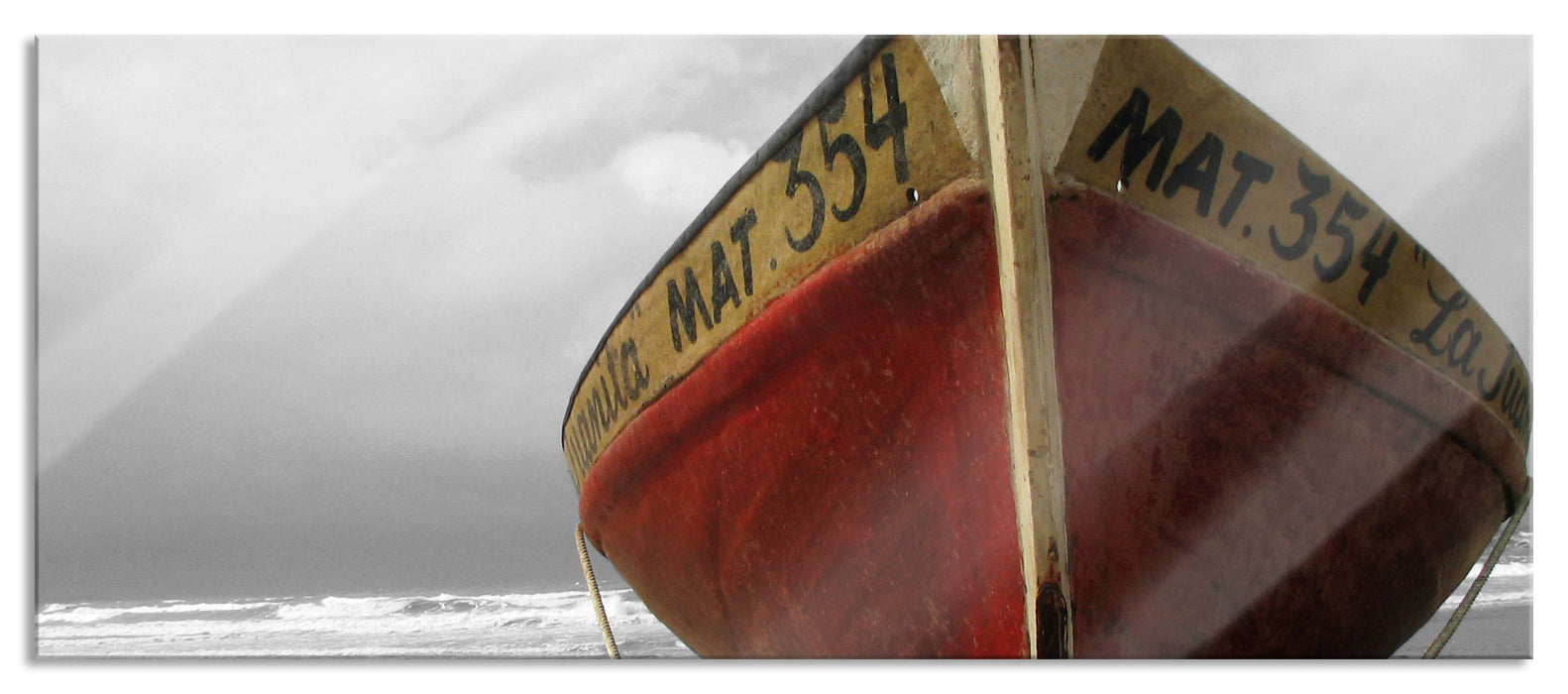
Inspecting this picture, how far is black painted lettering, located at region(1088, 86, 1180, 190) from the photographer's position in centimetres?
167

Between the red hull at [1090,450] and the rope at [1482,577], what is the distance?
35 centimetres

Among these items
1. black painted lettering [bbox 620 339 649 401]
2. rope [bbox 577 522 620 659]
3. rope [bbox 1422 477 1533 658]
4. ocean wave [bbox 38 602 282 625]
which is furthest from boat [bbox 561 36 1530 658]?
ocean wave [bbox 38 602 282 625]

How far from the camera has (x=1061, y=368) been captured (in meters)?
1.75

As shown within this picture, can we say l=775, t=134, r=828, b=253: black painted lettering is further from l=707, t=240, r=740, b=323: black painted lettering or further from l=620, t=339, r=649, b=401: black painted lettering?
l=620, t=339, r=649, b=401: black painted lettering

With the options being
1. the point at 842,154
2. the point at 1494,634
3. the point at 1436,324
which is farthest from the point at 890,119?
the point at 1494,634

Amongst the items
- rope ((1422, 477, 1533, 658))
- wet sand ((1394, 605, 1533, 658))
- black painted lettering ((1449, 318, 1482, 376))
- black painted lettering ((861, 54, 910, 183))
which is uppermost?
black painted lettering ((861, 54, 910, 183))

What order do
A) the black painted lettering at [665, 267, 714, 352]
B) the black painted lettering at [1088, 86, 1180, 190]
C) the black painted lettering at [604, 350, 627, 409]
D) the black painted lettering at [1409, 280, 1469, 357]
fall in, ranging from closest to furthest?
the black painted lettering at [1088, 86, 1180, 190], the black painted lettering at [1409, 280, 1469, 357], the black painted lettering at [665, 267, 714, 352], the black painted lettering at [604, 350, 627, 409]

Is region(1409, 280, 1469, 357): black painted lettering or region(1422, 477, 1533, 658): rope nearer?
region(1409, 280, 1469, 357): black painted lettering

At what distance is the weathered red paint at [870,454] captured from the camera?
1.78 m

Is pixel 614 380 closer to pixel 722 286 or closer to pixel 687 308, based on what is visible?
pixel 687 308

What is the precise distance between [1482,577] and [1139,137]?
1.54 meters

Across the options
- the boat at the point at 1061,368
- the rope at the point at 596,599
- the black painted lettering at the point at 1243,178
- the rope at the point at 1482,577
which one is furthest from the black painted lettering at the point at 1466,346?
the rope at the point at 596,599
